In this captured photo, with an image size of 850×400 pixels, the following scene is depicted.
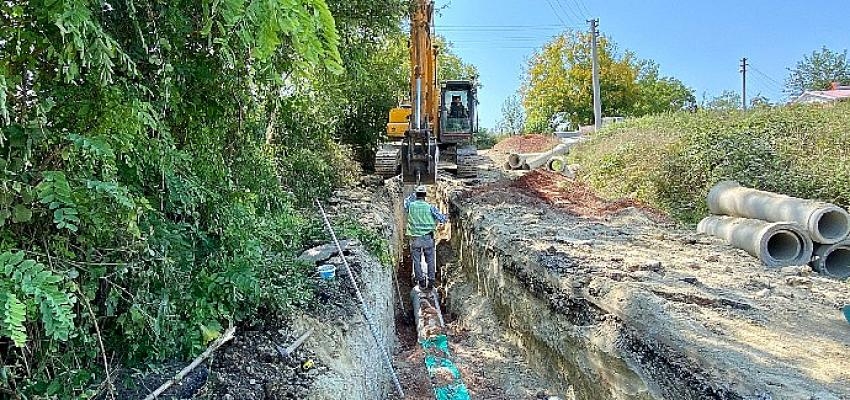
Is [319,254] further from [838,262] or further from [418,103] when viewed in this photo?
[838,262]

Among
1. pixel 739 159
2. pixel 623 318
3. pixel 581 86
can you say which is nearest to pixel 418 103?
pixel 739 159

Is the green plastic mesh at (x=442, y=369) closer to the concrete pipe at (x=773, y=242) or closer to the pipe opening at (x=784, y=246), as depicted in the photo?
the concrete pipe at (x=773, y=242)

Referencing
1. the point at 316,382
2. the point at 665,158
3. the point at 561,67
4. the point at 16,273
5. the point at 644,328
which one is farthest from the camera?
the point at 561,67

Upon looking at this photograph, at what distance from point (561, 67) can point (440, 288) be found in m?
32.0

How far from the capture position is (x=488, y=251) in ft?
35.3

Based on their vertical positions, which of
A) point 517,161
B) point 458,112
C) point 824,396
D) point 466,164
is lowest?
point 824,396

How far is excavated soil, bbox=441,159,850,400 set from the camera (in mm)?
5035

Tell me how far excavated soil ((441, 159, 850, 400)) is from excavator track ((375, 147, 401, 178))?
4536mm

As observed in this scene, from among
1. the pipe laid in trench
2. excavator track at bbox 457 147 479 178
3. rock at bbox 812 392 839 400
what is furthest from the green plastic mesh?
excavator track at bbox 457 147 479 178

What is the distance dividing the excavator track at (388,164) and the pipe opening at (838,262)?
30.9 ft

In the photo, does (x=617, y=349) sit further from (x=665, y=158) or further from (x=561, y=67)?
(x=561, y=67)

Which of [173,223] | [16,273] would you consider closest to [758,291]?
[173,223]

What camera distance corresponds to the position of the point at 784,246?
28.7 feet

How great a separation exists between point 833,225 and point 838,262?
1.59 feet
